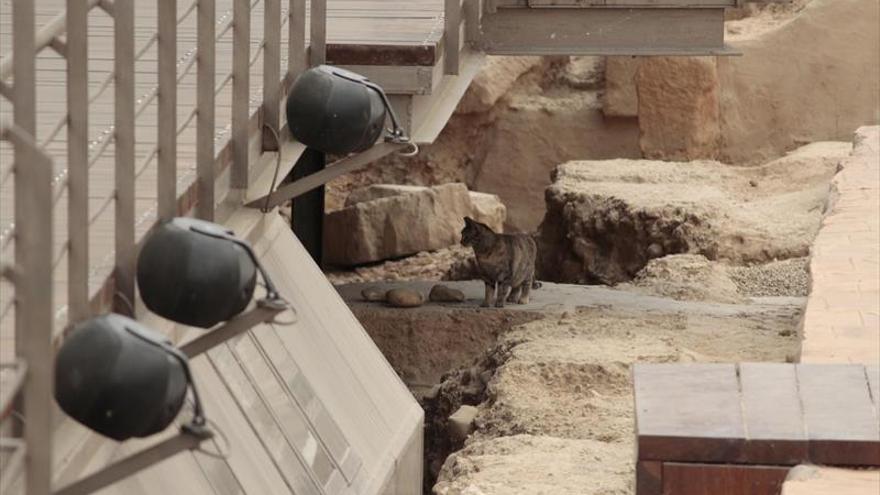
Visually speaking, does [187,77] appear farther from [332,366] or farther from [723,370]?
[723,370]

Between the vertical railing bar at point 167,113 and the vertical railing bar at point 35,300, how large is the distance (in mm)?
1171

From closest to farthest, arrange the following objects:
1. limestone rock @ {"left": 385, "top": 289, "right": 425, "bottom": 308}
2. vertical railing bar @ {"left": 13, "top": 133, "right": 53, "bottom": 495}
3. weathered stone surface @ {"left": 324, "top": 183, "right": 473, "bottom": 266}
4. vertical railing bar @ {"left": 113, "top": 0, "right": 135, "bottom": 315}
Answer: vertical railing bar @ {"left": 13, "top": 133, "right": 53, "bottom": 495}
vertical railing bar @ {"left": 113, "top": 0, "right": 135, "bottom": 315}
limestone rock @ {"left": 385, "top": 289, "right": 425, "bottom": 308}
weathered stone surface @ {"left": 324, "top": 183, "right": 473, "bottom": 266}

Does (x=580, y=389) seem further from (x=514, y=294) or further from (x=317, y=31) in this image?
(x=514, y=294)

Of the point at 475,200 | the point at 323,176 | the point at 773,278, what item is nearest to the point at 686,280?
the point at 773,278

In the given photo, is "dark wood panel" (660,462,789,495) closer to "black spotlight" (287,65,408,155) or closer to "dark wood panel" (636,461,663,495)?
"dark wood panel" (636,461,663,495)

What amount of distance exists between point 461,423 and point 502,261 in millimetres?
3185

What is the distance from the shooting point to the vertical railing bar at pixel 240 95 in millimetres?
6203

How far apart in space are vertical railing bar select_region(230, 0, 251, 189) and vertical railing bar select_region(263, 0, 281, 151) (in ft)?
0.80

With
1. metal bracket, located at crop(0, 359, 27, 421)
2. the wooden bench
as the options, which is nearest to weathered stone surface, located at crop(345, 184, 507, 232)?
the wooden bench

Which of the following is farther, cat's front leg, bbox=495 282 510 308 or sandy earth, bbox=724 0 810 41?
sandy earth, bbox=724 0 810 41

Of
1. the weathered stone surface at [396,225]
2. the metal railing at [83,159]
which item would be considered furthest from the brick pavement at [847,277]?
the weathered stone surface at [396,225]

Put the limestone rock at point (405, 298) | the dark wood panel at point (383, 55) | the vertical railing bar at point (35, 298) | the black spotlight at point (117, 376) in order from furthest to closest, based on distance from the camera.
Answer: the limestone rock at point (405, 298) < the dark wood panel at point (383, 55) < the black spotlight at point (117, 376) < the vertical railing bar at point (35, 298)

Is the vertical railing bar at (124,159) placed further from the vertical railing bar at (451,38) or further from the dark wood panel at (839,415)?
the vertical railing bar at (451,38)

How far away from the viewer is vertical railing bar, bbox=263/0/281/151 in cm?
655
